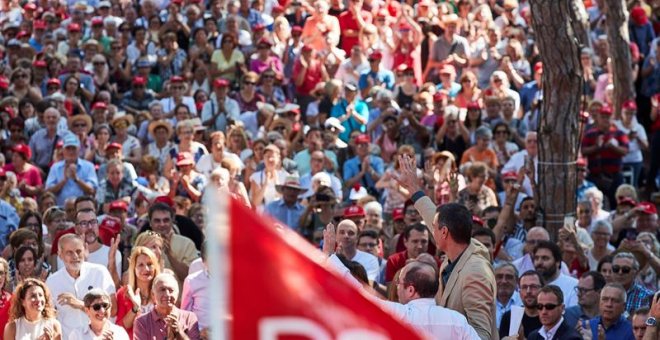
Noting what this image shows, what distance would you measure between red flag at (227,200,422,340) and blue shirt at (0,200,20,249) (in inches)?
441

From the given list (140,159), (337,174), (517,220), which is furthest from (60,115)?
(517,220)

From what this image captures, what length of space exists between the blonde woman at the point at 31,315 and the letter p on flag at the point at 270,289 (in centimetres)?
634

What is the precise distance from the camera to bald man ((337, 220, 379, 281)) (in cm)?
1267

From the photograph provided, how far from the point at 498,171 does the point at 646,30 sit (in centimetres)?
679

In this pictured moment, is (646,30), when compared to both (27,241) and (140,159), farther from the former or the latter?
(27,241)

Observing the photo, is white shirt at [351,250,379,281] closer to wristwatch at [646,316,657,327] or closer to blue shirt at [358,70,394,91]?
wristwatch at [646,316,657,327]

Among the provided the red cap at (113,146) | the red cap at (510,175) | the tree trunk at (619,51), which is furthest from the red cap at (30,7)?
the red cap at (510,175)

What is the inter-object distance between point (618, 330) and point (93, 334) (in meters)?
3.56

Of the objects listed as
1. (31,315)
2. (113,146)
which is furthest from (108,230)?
A: (113,146)

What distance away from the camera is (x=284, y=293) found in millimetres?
4297

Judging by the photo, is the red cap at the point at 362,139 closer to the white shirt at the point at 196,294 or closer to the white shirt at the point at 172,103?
the white shirt at the point at 172,103

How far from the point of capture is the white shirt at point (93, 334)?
10.3m

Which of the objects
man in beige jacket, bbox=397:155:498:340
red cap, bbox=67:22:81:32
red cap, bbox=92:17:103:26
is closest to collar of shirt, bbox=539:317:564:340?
man in beige jacket, bbox=397:155:498:340

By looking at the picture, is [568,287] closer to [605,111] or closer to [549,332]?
[549,332]
